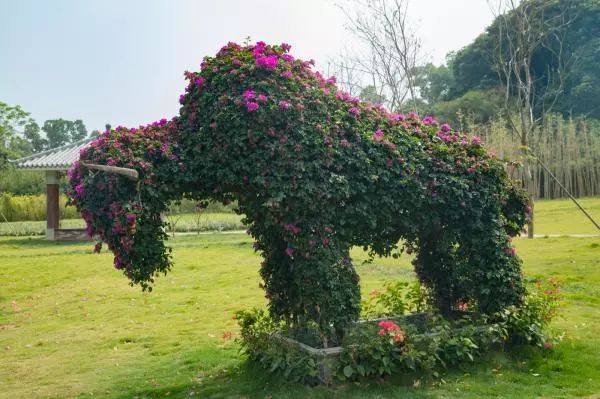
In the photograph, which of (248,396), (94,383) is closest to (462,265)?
(248,396)

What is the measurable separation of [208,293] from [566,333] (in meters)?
7.71

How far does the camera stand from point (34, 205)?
119 ft

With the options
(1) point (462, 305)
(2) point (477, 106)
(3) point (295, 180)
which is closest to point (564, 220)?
(1) point (462, 305)

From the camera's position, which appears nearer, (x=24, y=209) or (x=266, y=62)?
(x=266, y=62)

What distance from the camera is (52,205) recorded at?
81.5ft

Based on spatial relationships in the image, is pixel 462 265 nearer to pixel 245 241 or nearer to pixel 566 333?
pixel 566 333

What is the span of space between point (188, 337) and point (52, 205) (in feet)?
55.8

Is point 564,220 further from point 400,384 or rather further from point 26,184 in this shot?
point 26,184

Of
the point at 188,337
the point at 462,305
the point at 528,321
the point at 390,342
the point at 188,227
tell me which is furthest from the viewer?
the point at 188,227

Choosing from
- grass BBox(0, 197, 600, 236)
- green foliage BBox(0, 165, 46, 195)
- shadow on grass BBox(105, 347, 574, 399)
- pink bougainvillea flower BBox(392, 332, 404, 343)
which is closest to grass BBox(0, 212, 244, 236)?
grass BBox(0, 197, 600, 236)

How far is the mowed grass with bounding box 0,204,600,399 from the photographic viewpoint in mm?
6617

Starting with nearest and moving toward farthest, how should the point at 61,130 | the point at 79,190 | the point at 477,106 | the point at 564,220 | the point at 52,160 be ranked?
the point at 79,190 → the point at 564,220 → the point at 52,160 → the point at 477,106 → the point at 61,130


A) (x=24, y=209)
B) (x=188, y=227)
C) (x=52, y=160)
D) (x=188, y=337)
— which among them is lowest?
(x=188, y=337)

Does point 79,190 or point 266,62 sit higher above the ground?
point 266,62
